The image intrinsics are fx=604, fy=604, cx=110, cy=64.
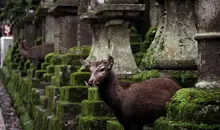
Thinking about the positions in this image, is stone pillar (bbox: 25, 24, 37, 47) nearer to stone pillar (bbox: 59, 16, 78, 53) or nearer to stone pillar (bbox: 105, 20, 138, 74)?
stone pillar (bbox: 59, 16, 78, 53)

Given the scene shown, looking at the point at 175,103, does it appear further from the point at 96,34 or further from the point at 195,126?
the point at 96,34

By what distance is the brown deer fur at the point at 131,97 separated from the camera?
7.14m

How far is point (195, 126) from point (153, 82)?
188 cm

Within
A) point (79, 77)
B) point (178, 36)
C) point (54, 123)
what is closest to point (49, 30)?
point (54, 123)

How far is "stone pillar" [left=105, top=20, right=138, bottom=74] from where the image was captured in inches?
373

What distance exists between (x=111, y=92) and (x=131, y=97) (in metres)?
0.25

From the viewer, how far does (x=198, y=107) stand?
18.7 feet

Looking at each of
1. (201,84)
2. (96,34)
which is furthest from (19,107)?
(201,84)

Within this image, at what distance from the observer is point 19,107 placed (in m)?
17.8

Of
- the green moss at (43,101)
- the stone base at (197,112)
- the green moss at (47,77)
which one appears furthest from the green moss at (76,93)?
the stone base at (197,112)

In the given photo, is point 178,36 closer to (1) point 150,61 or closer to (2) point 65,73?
(1) point 150,61

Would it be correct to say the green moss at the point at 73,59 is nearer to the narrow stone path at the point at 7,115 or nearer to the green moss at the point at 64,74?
the green moss at the point at 64,74

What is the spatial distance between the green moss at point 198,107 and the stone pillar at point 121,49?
139 inches

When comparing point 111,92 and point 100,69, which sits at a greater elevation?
point 100,69
